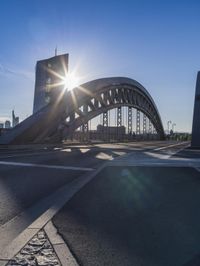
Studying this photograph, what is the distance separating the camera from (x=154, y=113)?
88312 millimetres

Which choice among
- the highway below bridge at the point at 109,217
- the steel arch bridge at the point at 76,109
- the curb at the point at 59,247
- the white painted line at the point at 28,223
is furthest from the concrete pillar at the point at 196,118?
the curb at the point at 59,247

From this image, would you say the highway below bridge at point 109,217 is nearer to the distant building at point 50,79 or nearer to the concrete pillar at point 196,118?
the concrete pillar at point 196,118

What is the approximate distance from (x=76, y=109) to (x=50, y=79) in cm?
526

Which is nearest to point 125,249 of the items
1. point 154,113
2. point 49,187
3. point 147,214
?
point 147,214

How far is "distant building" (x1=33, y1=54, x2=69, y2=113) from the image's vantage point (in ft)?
121

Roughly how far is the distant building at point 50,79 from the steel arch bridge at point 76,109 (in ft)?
4.31

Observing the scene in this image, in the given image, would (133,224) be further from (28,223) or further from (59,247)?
(28,223)

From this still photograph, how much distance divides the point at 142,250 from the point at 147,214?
1644 mm

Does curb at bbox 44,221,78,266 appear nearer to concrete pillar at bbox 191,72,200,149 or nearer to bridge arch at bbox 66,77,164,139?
concrete pillar at bbox 191,72,200,149

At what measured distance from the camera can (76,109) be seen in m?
40.5

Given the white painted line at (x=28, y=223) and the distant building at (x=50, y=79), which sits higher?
the distant building at (x=50, y=79)

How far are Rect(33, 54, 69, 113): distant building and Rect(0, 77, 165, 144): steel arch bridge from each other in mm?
1313

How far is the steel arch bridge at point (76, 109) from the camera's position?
104 feet

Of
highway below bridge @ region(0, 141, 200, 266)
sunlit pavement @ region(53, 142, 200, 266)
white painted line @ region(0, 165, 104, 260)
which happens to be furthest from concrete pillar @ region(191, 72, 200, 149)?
white painted line @ region(0, 165, 104, 260)
